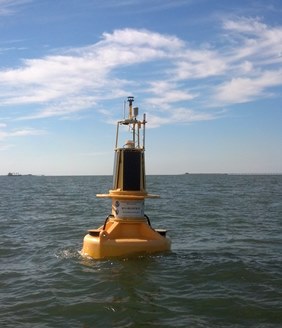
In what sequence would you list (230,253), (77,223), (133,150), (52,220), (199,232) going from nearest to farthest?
(133,150) < (230,253) < (199,232) < (77,223) < (52,220)

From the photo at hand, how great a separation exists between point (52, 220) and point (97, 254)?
41.1ft

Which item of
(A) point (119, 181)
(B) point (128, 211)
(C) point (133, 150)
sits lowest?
(B) point (128, 211)

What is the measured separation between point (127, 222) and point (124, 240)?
643 mm

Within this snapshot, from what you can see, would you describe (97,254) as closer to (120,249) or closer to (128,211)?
(120,249)

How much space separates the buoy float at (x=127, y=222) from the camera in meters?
12.6

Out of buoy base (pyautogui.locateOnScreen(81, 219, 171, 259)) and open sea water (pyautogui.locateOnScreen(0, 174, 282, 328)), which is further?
buoy base (pyautogui.locateOnScreen(81, 219, 171, 259))

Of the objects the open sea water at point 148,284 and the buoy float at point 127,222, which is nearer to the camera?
the open sea water at point 148,284

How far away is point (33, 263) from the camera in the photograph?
43.8ft

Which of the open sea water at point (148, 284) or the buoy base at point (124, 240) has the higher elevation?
the buoy base at point (124, 240)

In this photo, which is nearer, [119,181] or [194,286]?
[194,286]

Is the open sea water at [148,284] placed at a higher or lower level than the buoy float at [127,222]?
lower

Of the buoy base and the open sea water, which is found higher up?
the buoy base

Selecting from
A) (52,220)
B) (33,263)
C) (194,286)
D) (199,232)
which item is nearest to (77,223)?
(52,220)

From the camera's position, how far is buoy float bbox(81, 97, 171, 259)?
1259cm
